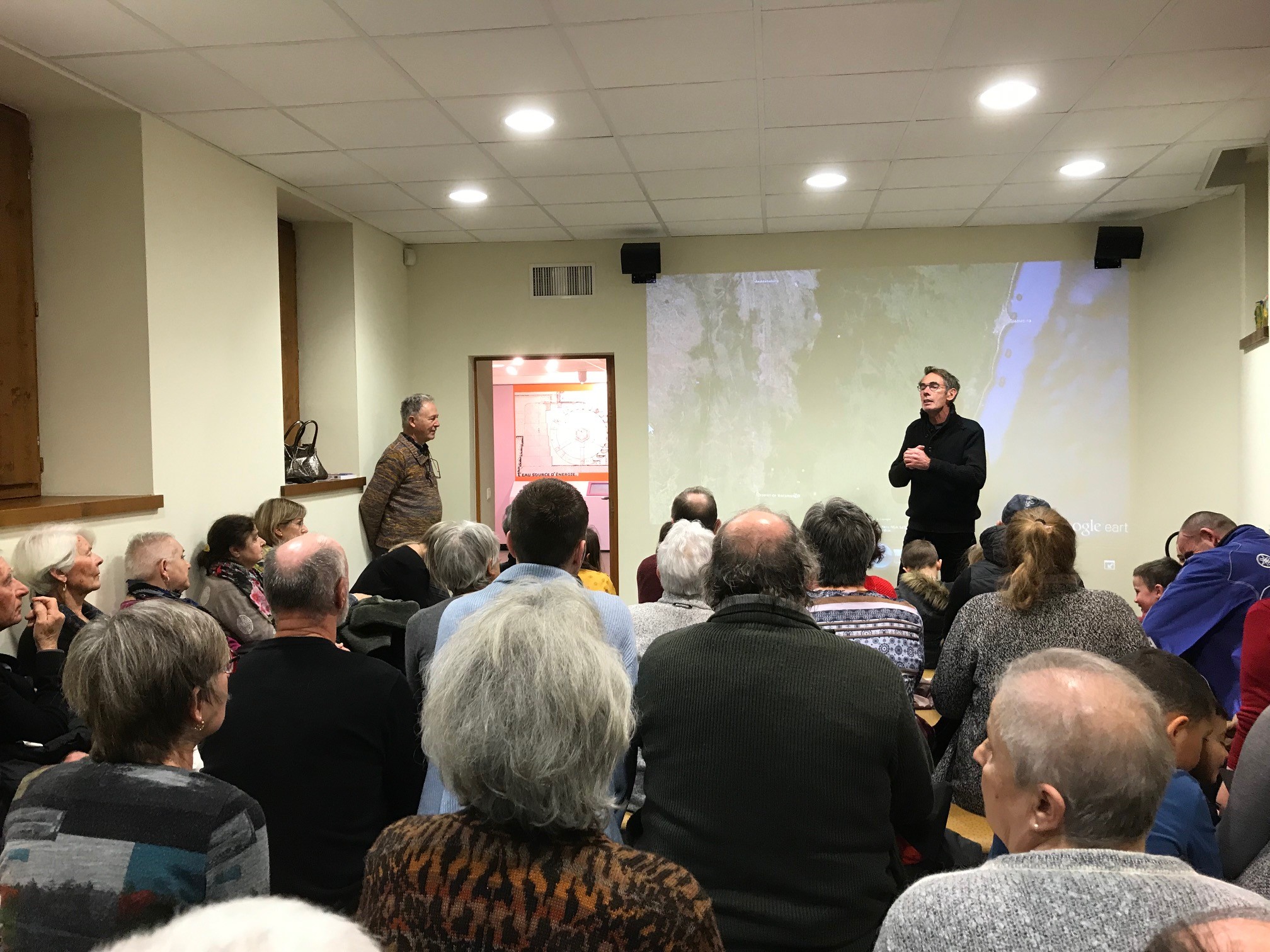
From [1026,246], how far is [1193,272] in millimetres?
1070

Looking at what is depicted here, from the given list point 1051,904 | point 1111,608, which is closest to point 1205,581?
point 1111,608

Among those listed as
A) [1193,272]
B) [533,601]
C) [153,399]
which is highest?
[1193,272]

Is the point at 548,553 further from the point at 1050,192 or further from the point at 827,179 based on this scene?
the point at 1050,192

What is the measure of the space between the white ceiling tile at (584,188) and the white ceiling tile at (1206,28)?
2.59 m

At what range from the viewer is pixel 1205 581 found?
2740 mm

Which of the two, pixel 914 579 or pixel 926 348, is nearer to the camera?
pixel 914 579

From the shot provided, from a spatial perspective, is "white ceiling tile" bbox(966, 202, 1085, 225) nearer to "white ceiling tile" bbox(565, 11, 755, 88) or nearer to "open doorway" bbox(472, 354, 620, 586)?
"white ceiling tile" bbox(565, 11, 755, 88)

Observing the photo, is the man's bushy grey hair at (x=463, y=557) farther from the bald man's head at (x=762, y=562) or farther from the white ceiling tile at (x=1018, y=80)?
the white ceiling tile at (x=1018, y=80)

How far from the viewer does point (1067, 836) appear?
108 centimetres

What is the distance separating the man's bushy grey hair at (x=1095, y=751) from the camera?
1060mm

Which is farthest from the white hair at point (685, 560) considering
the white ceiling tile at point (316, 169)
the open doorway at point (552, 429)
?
the open doorway at point (552, 429)

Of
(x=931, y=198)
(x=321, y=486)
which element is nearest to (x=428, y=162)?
(x=321, y=486)

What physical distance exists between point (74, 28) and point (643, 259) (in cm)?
404

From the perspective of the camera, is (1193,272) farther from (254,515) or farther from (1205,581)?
(254,515)
